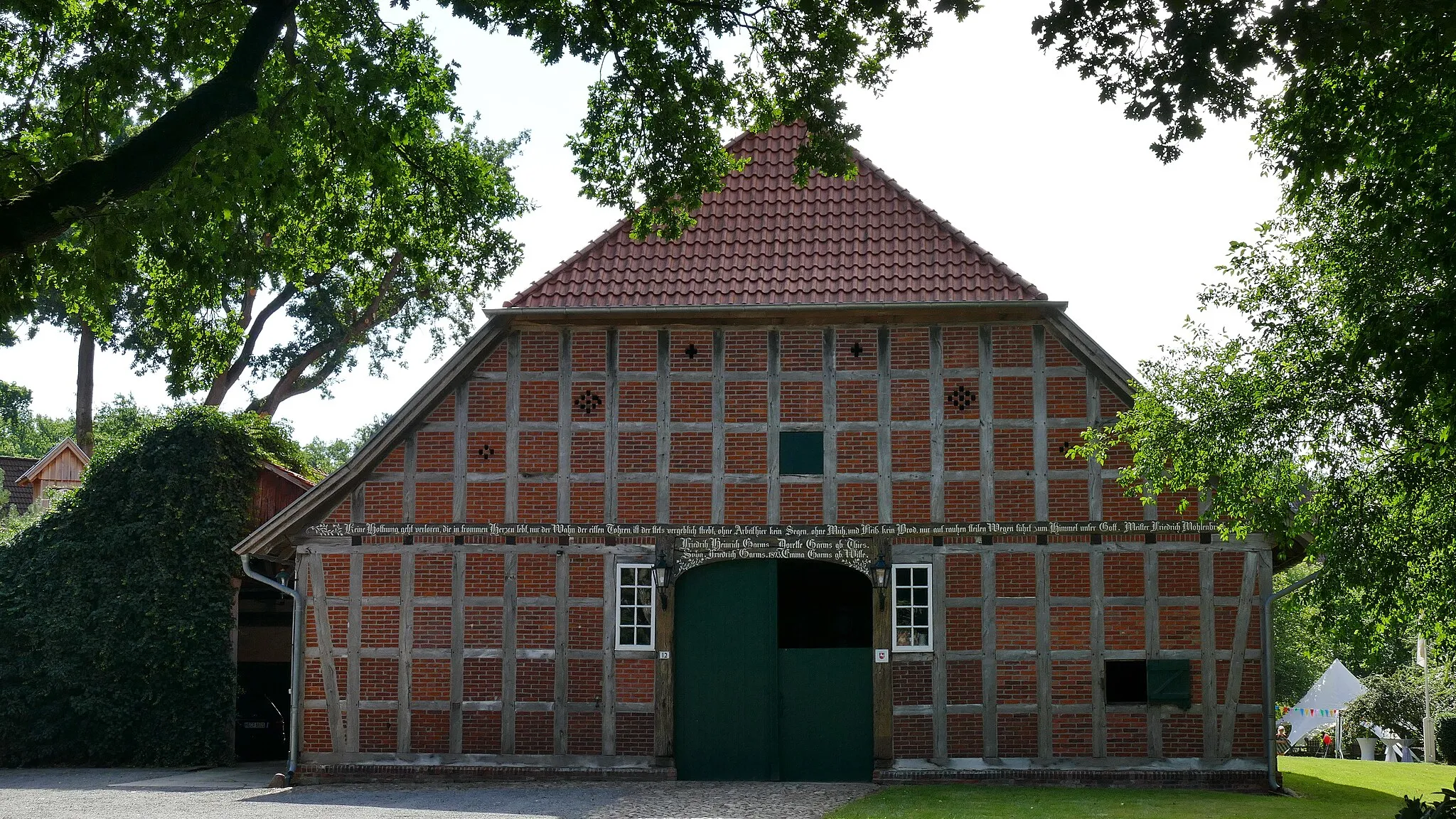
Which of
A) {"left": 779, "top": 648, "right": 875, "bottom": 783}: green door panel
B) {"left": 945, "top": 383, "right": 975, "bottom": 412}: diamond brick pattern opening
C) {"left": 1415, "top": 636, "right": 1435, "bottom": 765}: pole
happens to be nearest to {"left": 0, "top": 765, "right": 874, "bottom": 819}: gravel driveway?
{"left": 779, "top": 648, "right": 875, "bottom": 783}: green door panel

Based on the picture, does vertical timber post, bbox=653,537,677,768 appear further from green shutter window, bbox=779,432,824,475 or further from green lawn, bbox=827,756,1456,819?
green lawn, bbox=827,756,1456,819

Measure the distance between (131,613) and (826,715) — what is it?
30.9 feet

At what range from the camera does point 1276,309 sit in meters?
12.0

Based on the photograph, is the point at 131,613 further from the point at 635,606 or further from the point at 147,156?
the point at 147,156

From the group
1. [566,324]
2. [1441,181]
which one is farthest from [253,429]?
[1441,181]

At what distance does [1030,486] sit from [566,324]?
5.60 meters

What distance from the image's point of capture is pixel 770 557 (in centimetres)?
1490

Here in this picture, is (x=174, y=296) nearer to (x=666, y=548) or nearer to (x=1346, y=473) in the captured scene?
(x=666, y=548)

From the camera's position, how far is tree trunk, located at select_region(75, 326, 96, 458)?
29.6 metres

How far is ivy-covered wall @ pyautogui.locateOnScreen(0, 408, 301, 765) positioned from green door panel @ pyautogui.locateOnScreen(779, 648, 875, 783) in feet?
25.5

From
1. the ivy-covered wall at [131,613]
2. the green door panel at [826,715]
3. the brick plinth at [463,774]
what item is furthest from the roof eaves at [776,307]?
the ivy-covered wall at [131,613]

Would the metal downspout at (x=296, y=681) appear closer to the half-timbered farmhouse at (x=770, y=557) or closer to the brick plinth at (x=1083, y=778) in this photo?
the half-timbered farmhouse at (x=770, y=557)

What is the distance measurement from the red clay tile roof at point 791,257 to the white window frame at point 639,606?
3.00 m

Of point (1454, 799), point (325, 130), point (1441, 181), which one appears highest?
point (325, 130)
